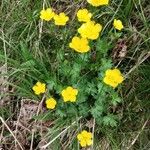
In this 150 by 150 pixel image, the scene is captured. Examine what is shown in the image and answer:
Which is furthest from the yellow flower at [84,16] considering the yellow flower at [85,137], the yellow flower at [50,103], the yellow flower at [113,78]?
the yellow flower at [85,137]

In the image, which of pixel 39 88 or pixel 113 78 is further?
pixel 39 88

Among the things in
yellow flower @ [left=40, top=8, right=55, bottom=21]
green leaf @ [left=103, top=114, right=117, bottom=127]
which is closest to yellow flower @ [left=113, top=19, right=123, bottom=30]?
yellow flower @ [left=40, top=8, right=55, bottom=21]

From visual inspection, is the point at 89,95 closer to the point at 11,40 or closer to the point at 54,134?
the point at 54,134

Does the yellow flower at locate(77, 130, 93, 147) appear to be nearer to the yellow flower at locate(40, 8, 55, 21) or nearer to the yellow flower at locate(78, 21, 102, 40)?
the yellow flower at locate(78, 21, 102, 40)

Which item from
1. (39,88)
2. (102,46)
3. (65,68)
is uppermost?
(102,46)

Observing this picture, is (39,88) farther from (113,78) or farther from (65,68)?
(113,78)

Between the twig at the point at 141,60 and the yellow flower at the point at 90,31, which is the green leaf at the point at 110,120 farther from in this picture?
the yellow flower at the point at 90,31

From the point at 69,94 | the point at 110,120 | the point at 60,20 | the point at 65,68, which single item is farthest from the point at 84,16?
the point at 110,120
